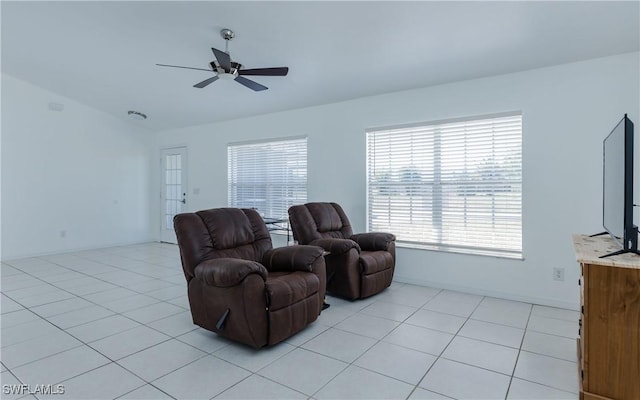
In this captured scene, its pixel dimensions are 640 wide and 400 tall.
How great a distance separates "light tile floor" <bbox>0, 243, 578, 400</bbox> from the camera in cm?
203

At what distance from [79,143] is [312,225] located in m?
5.28

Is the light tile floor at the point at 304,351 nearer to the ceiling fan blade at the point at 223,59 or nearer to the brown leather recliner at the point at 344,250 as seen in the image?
the brown leather recliner at the point at 344,250

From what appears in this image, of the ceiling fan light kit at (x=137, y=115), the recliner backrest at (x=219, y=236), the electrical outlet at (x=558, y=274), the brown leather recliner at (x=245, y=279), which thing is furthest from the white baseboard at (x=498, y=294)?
the ceiling fan light kit at (x=137, y=115)

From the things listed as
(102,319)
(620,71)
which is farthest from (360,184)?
(102,319)

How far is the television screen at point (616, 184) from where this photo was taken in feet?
6.14

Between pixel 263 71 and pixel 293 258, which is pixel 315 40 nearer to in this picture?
pixel 263 71

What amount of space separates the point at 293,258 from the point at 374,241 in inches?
54.1

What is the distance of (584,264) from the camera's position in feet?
5.89

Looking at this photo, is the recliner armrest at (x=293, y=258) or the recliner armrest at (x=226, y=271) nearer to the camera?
the recliner armrest at (x=226, y=271)

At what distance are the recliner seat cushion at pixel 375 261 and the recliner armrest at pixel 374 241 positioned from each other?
92 mm

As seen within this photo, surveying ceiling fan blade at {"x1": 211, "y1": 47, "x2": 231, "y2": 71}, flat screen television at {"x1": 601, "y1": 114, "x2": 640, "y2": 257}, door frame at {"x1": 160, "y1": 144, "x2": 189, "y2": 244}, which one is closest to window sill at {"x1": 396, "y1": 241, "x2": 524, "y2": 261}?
flat screen television at {"x1": 601, "y1": 114, "x2": 640, "y2": 257}

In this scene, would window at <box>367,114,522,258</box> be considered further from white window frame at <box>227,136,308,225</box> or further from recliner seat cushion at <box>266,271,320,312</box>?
recliner seat cushion at <box>266,271,320,312</box>

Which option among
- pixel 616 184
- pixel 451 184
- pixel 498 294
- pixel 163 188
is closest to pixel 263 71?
pixel 451 184

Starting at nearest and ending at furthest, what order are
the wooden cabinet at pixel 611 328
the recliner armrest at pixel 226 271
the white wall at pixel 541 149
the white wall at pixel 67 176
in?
the wooden cabinet at pixel 611 328, the recliner armrest at pixel 226 271, the white wall at pixel 541 149, the white wall at pixel 67 176
